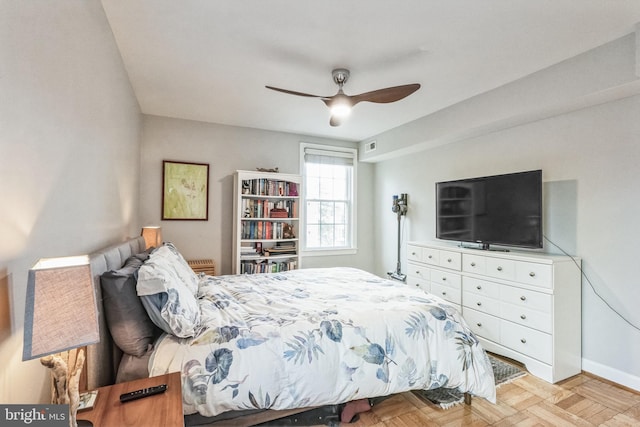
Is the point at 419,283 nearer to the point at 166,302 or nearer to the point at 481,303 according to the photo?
the point at 481,303

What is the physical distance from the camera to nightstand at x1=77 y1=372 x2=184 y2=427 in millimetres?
1065

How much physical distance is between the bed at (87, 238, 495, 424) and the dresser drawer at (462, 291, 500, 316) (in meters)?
0.98

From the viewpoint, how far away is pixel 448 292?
3373 millimetres

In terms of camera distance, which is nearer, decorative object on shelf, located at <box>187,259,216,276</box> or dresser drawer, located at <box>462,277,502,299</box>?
dresser drawer, located at <box>462,277,502,299</box>

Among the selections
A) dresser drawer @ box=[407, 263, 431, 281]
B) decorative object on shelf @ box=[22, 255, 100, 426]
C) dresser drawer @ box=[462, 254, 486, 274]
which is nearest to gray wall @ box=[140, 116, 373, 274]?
dresser drawer @ box=[407, 263, 431, 281]

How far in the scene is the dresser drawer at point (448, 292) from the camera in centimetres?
325

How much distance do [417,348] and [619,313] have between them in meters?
1.83

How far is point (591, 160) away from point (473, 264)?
4.39 ft

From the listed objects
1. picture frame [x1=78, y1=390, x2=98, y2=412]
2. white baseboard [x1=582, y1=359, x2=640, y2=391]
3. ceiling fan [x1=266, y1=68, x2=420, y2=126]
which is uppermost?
ceiling fan [x1=266, y1=68, x2=420, y2=126]

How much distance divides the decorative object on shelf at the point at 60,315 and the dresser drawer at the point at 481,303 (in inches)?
123

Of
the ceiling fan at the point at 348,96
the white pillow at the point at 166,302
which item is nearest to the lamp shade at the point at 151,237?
the white pillow at the point at 166,302

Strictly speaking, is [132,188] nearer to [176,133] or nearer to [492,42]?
[176,133]

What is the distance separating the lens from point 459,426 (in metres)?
1.90

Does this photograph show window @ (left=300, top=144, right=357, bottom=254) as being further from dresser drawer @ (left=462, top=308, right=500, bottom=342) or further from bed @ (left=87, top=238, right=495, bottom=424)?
bed @ (left=87, top=238, right=495, bottom=424)
